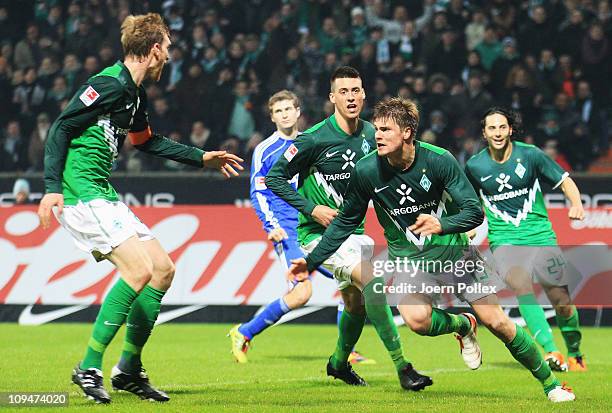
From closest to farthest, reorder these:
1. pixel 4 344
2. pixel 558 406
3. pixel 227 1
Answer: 1. pixel 558 406
2. pixel 4 344
3. pixel 227 1

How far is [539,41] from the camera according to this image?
16.8 metres

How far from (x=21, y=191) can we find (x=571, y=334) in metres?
7.18

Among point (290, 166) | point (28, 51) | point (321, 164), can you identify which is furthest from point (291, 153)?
point (28, 51)

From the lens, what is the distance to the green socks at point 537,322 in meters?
9.48

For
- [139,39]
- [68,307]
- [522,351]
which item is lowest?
[68,307]

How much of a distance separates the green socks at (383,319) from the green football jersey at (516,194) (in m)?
2.40

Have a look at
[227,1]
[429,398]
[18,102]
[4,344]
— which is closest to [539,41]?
[227,1]

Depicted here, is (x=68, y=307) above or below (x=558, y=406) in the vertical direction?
Answer: below

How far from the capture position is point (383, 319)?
7.75m

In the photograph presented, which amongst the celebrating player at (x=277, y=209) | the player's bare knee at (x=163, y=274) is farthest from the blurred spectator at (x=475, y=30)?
the player's bare knee at (x=163, y=274)

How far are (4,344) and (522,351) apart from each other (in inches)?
231

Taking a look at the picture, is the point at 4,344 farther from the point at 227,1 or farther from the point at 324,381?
the point at 227,1

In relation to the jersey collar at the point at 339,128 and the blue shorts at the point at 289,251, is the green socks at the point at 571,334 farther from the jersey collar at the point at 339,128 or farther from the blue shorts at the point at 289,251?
the jersey collar at the point at 339,128

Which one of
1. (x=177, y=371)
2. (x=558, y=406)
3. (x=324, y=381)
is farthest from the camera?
(x=177, y=371)
